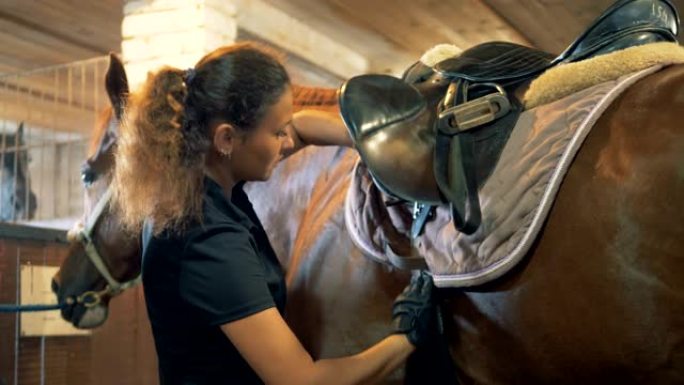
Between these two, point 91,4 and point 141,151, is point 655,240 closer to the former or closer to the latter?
point 141,151

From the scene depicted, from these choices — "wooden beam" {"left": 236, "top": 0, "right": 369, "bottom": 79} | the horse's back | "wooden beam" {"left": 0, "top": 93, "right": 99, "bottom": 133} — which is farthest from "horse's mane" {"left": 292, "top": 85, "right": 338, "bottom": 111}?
"wooden beam" {"left": 0, "top": 93, "right": 99, "bottom": 133}

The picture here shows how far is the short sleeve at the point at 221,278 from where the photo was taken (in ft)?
3.89

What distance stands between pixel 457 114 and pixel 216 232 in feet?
1.50

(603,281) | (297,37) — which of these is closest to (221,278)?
(603,281)

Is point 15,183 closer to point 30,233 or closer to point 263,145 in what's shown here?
point 30,233

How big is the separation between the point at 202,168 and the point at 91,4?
2.39m

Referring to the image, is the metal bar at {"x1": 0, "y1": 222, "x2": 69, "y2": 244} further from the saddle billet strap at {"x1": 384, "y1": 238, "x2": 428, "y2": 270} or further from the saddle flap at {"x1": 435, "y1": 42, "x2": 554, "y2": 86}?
the saddle flap at {"x1": 435, "y1": 42, "x2": 554, "y2": 86}

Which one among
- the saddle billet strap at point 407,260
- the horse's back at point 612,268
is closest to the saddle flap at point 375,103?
the saddle billet strap at point 407,260

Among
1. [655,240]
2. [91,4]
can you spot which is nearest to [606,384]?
[655,240]

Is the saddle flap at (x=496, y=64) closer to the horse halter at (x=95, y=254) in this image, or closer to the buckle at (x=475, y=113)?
the buckle at (x=475, y=113)

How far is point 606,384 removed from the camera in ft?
3.47

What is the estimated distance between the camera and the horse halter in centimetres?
202

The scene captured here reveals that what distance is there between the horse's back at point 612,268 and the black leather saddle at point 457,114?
0.14 meters

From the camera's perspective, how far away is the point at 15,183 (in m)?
4.81
